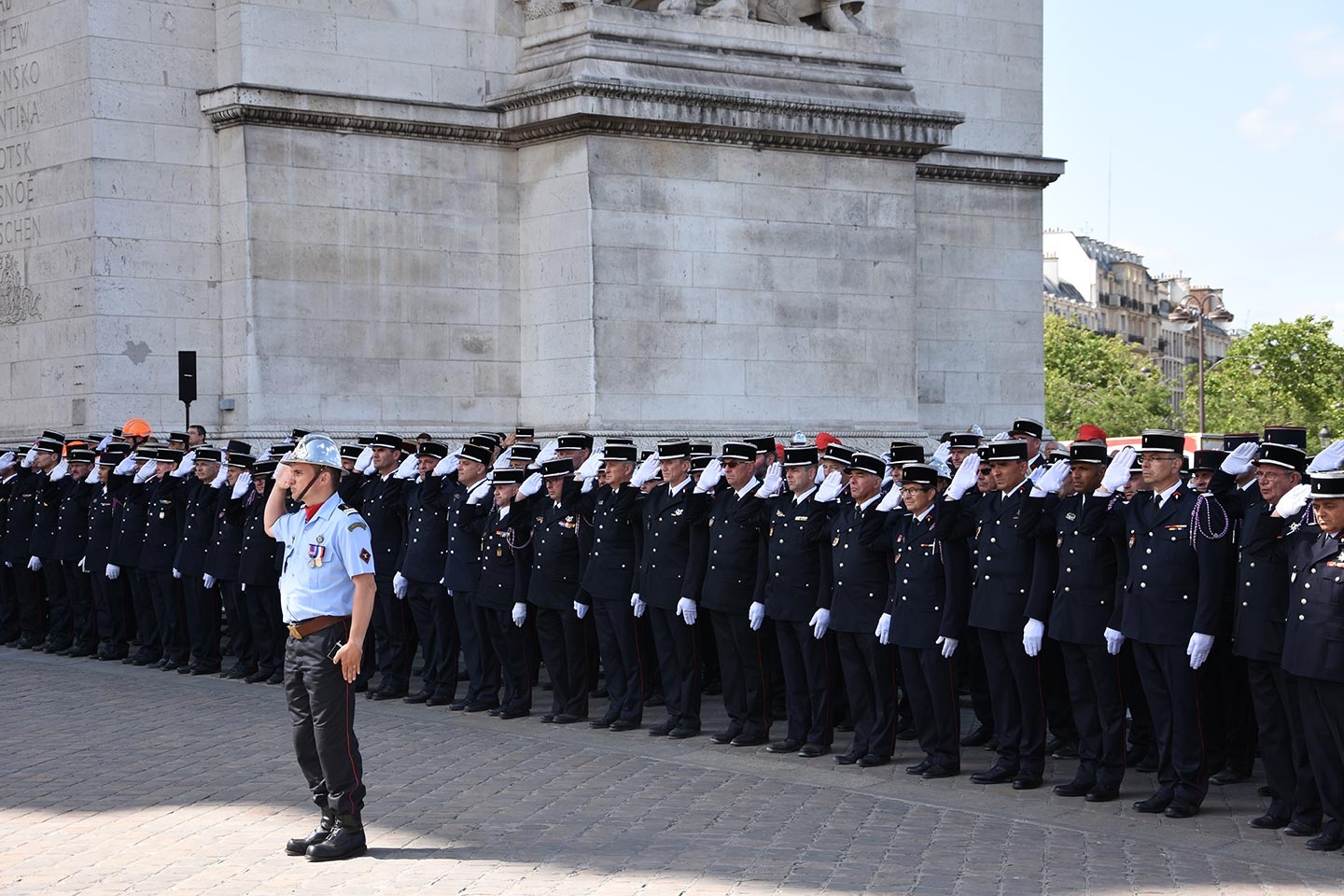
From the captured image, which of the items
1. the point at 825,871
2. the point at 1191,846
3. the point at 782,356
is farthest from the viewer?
the point at 782,356

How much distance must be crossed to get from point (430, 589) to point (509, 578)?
3.67ft

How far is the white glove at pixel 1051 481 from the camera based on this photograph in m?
12.6

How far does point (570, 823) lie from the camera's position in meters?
11.0

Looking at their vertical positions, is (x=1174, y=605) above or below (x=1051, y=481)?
below

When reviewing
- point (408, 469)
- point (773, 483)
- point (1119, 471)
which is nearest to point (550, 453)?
point (408, 469)

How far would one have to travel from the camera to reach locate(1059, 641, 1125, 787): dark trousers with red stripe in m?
→ 11.9

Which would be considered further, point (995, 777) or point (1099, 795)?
point (995, 777)

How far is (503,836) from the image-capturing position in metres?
10.7

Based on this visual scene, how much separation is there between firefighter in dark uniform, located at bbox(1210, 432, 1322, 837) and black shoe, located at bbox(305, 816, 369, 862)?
197 inches

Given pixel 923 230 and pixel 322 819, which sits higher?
pixel 923 230

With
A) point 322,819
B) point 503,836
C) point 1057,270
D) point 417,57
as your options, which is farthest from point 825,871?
point 1057,270

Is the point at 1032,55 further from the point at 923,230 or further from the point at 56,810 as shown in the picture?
the point at 56,810

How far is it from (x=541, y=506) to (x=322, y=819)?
5418mm

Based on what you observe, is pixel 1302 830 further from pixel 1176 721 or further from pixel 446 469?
pixel 446 469
